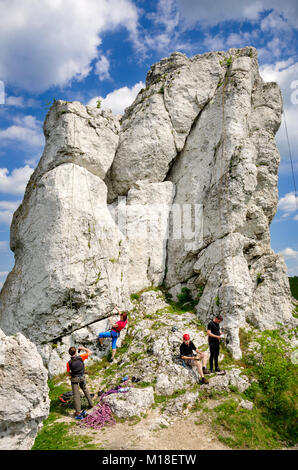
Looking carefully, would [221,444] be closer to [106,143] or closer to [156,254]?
[156,254]

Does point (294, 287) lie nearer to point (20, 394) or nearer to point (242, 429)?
point (242, 429)

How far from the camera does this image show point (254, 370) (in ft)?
36.6

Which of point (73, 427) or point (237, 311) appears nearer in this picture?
point (73, 427)

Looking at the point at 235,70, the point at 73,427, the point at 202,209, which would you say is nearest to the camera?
the point at 73,427

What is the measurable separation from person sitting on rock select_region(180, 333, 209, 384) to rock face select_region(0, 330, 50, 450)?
522 cm

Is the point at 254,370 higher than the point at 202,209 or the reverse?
the reverse

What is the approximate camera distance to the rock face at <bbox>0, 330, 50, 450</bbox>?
727 cm

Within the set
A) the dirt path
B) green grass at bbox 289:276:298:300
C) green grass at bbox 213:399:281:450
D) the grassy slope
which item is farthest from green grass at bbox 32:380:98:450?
green grass at bbox 289:276:298:300

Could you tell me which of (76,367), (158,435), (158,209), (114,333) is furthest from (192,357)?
(158,209)

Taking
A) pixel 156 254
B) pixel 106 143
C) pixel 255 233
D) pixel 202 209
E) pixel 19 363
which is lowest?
pixel 19 363

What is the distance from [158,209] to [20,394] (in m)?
12.9
